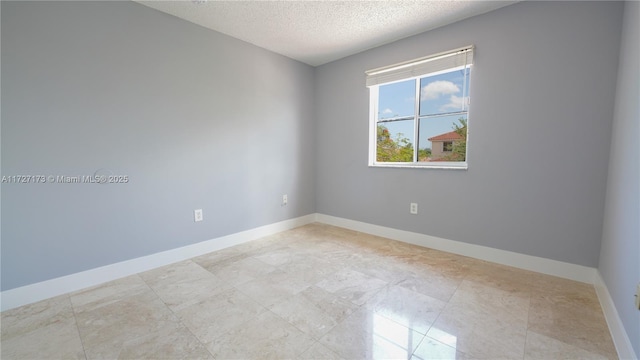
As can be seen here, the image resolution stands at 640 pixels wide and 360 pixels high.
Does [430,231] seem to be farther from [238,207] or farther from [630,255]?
[238,207]

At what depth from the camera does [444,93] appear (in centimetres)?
267

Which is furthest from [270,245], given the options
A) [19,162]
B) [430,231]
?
[19,162]

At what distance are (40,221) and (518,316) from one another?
10.9ft

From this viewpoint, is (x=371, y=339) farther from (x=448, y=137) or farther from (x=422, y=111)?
(x=422, y=111)

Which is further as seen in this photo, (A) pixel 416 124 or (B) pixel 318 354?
(A) pixel 416 124

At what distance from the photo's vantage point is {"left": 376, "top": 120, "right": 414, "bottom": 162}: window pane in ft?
9.77

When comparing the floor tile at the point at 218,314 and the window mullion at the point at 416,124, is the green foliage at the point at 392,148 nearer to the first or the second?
the window mullion at the point at 416,124

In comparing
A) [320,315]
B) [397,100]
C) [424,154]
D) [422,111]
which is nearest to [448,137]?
[424,154]

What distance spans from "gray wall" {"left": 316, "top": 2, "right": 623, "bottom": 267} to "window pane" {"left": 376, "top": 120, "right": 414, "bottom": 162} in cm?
25

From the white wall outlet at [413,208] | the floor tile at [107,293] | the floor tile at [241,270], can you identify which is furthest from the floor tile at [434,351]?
the floor tile at [107,293]

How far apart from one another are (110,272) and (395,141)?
10.3ft

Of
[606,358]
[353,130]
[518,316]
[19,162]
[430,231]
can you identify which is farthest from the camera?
[353,130]

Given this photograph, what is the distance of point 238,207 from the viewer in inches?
117

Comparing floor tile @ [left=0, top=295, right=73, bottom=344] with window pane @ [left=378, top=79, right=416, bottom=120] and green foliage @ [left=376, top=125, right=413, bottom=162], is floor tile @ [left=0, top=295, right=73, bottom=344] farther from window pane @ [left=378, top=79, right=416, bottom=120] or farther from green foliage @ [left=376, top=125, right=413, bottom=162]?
window pane @ [left=378, top=79, right=416, bottom=120]
